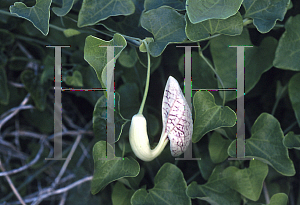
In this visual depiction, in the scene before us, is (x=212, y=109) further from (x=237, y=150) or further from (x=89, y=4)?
(x=89, y=4)

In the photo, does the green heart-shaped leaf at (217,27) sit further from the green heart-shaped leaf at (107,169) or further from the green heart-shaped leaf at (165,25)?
the green heart-shaped leaf at (107,169)

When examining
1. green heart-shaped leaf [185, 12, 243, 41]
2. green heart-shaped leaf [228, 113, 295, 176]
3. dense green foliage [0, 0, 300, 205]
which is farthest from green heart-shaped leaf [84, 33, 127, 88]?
green heart-shaped leaf [228, 113, 295, 176]

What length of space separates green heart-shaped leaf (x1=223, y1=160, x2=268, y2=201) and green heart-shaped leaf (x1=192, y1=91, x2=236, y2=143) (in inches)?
3.3

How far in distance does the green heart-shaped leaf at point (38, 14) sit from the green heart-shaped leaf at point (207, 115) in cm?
22

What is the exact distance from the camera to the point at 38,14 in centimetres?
33

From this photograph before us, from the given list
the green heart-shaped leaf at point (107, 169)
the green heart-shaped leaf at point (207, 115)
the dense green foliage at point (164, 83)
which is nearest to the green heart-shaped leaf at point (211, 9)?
the dense green foliage at point (164, 83)

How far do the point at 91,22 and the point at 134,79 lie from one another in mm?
120

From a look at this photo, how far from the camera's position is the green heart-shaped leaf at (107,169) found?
0.36 m

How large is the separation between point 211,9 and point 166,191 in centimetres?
26

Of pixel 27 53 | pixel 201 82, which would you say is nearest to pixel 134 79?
pixel 201 82

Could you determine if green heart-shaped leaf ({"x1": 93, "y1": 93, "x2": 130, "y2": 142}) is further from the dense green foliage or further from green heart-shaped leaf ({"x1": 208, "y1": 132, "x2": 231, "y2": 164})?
green heart-shaped leaf ({"x1": 208, "y1": 132, "x2": 231, "y2": 164})

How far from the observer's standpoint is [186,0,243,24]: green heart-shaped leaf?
0.30 m

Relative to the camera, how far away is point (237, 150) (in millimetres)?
365

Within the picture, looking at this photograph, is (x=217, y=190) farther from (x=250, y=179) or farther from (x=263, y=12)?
(x=263, y=12)
